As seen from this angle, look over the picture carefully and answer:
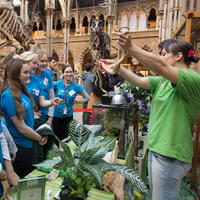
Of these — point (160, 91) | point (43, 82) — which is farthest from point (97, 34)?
point (160, 91)

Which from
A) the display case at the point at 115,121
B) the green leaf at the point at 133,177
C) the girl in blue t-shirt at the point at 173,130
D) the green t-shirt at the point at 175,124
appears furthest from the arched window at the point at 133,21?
the green leaf at the point at 133,177

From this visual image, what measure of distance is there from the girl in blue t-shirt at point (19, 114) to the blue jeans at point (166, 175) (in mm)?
1146

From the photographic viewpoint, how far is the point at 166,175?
4.28ft

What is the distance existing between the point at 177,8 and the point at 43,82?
804cm

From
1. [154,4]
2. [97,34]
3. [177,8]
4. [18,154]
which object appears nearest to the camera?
[18,154]

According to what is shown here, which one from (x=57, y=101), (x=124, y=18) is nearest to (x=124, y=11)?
(x=124, y=18)

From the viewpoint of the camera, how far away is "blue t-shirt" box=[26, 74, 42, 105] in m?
2.64

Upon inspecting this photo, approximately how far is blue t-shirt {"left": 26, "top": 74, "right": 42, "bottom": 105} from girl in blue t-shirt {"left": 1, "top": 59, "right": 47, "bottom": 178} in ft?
2.38

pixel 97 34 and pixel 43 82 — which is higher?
pixel 97 34

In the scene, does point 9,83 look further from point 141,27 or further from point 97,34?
point 141,27

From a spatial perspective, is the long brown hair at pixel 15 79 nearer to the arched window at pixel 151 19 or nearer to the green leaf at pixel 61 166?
the green leaf at pixel 61 166

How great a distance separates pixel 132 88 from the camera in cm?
238

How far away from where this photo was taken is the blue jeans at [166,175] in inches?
51.1

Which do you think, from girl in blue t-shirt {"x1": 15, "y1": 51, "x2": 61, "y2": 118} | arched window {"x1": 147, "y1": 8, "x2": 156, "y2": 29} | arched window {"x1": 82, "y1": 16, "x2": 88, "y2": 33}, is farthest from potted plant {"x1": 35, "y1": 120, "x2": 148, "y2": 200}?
arched window {"x1": 82, "y1": 16, "x2": 88, "y2": 33}
